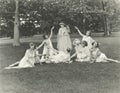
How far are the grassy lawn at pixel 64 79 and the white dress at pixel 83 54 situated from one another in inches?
48.8

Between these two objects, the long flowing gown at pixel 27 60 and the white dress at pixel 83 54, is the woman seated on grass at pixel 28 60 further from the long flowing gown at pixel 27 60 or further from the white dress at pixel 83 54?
the white dress at pixel 83 54

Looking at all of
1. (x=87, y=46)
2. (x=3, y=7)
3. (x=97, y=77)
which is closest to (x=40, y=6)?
(x=3, y=7)

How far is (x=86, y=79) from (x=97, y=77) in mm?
438

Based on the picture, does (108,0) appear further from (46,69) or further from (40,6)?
(46,69)

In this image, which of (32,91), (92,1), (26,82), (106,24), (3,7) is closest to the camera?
(32,91)

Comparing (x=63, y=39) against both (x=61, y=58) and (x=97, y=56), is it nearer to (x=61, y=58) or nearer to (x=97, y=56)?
(x=61, y=58)

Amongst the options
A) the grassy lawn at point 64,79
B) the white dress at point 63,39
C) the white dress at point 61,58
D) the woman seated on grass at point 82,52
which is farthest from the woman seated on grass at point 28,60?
the white dress at point 63,39

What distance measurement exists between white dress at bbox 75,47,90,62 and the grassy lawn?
124cm

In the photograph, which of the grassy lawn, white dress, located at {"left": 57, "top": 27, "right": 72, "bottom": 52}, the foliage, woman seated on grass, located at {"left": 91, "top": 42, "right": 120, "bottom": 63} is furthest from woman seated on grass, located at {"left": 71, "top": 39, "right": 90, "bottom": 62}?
the foliage

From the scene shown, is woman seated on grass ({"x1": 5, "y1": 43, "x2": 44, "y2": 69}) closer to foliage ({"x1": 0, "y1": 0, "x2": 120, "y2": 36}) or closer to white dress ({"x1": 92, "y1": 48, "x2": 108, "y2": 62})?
white dress ({"x1": 92, "y1": 48, "x2": 108, "y2": 62})

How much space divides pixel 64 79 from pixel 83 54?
14.3 ft

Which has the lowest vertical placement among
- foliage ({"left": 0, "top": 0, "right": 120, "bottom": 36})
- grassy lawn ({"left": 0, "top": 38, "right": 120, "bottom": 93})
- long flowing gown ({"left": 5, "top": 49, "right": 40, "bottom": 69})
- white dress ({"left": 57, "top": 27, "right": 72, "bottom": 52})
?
grassy lawn ({"left": 0, "top": 38, "right": 120, "bottom": 93})

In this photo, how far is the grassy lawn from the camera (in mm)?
8336

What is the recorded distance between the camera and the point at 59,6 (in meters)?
25.4
